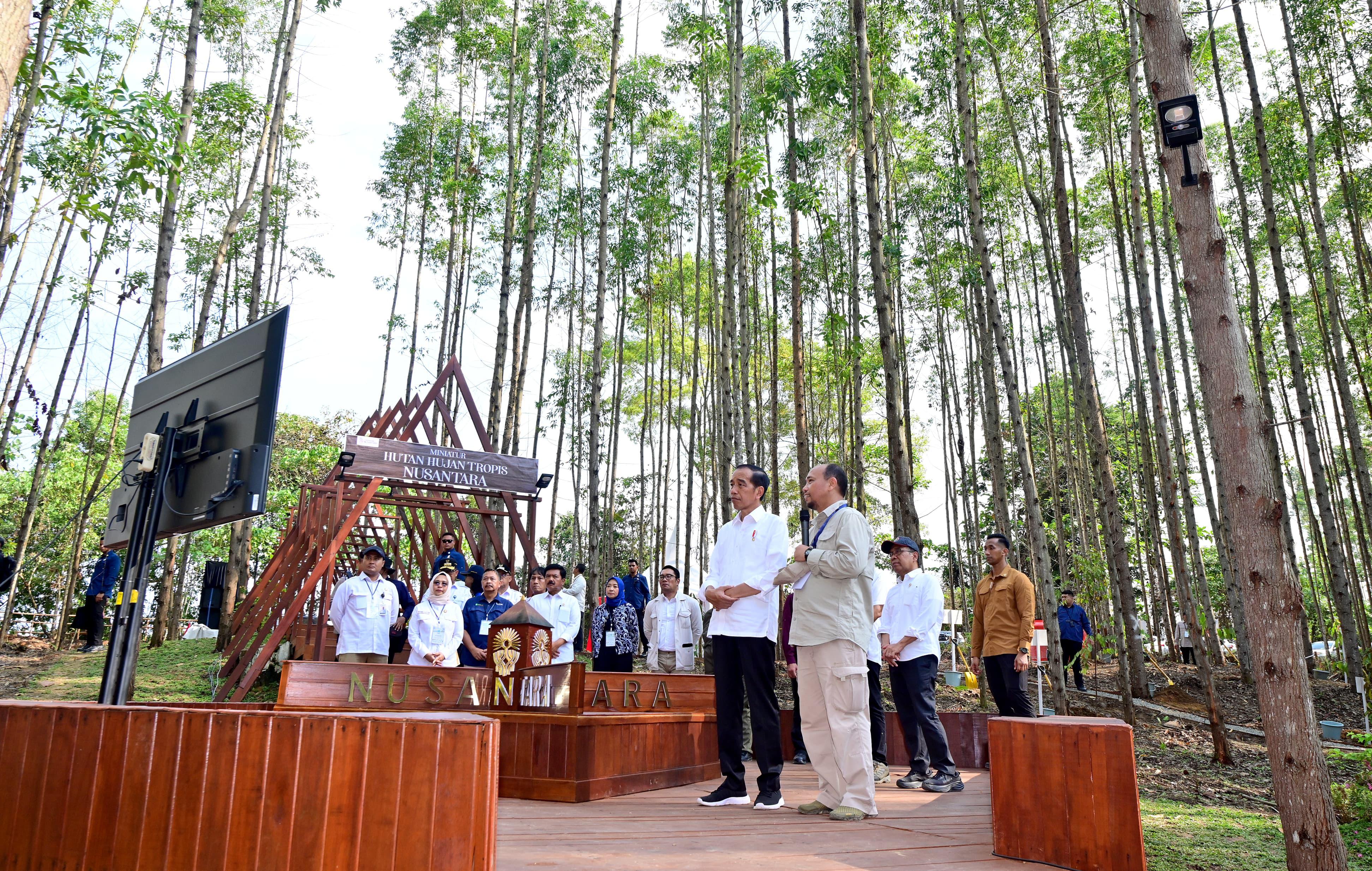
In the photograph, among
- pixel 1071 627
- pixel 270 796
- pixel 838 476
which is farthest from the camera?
pixel 1071 627

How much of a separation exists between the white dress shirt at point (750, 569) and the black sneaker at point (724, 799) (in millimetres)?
676

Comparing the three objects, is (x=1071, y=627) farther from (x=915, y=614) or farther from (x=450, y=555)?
(x=450, y=555)

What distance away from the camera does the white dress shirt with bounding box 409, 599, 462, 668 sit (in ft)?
20.2

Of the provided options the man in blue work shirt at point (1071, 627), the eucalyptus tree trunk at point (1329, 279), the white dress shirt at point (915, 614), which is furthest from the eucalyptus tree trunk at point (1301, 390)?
the white dress shirt at point (915, 614)

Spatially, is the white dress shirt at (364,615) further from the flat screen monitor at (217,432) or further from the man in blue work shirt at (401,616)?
the flat screen monitor at (217,432)

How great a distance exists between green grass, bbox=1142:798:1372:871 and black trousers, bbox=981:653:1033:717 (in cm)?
83

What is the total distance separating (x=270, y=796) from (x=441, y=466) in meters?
6.78

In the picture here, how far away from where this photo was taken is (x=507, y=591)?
7566mm

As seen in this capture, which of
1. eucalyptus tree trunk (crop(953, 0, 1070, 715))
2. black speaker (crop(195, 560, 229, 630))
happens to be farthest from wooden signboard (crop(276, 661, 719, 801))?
black speaker (crop(195, 560, 229, 630))

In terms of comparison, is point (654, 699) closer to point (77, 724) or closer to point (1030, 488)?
point (77, 724)

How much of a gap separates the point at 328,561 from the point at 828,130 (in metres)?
12.2

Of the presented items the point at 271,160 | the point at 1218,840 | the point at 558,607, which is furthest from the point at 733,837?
the point at 271,160

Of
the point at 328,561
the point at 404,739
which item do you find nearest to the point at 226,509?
the point at 404,739

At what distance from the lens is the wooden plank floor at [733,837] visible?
2.43m
